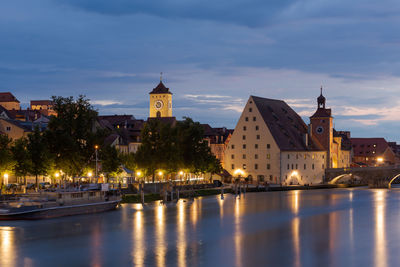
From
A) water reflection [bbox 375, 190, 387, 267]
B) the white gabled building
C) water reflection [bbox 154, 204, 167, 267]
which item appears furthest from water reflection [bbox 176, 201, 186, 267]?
the white gabled building

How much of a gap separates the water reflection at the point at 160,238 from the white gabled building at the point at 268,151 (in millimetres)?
47780

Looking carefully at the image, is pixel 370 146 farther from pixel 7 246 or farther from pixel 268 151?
pixel 7 246

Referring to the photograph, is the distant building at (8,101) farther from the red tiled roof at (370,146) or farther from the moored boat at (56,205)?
the moored boat at (56,205)

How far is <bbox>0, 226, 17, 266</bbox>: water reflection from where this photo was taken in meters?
41.7

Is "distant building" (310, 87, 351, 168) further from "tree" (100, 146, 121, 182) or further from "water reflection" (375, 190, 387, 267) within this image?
"tree" (100, 146, 121, 182)

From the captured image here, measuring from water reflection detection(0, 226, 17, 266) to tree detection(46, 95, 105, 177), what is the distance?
27408 millimetres

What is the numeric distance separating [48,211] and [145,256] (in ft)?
72.9

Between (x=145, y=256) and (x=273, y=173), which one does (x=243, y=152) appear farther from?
(x=145, y=256)

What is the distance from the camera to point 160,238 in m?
51.9

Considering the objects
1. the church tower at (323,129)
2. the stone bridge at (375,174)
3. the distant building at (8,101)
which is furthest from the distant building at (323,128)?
the distant building at (8,101)

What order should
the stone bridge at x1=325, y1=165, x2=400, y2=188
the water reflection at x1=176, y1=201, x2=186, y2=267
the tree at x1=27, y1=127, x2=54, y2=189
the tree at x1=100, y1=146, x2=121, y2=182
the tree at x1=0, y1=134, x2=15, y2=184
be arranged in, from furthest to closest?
the stone bridge at x1=325, y1=165, x2=400, y2=188 → the tree at x1=100, y1=146, x2=121, y2=182 → the tree at x1=27, y1=127, x2=54, y2=189 → the tree at x1=0, y1=134, x2=15, y2=184 → the water reflection at x1=176, y1=201, x2=186, y2=267

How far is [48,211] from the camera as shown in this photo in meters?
62.9

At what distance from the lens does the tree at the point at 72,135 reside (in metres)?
82.4

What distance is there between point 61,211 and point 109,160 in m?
22.0
